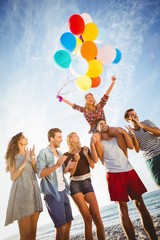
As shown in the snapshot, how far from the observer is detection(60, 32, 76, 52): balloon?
383cm

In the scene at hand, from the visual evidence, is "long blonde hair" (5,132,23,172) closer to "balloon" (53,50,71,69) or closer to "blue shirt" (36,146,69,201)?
"blue shirt" (36,146,69,201)

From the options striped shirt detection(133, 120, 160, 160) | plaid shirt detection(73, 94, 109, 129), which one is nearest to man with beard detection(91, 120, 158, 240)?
striped shirt detection(133, 120, 160, 160)

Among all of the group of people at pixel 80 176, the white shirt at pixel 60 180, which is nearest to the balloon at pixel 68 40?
the group of people at pixel 80 176

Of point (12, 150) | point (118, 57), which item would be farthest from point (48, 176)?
point (118, 57)

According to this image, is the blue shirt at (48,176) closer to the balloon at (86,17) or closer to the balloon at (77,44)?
the balloon at (77,44)

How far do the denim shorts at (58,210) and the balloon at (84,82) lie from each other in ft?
6.61

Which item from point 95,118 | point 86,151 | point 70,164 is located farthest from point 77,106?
point 70,164

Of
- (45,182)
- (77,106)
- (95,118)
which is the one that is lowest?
(45,182)

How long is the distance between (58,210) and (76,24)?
11.4 ft

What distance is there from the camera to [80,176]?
3.20 metres

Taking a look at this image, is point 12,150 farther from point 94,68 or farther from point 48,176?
point 94,68

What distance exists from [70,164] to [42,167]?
0.44m

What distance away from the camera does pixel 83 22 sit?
13.4 feet

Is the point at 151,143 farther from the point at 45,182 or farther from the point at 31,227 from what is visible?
the point at 31,227
